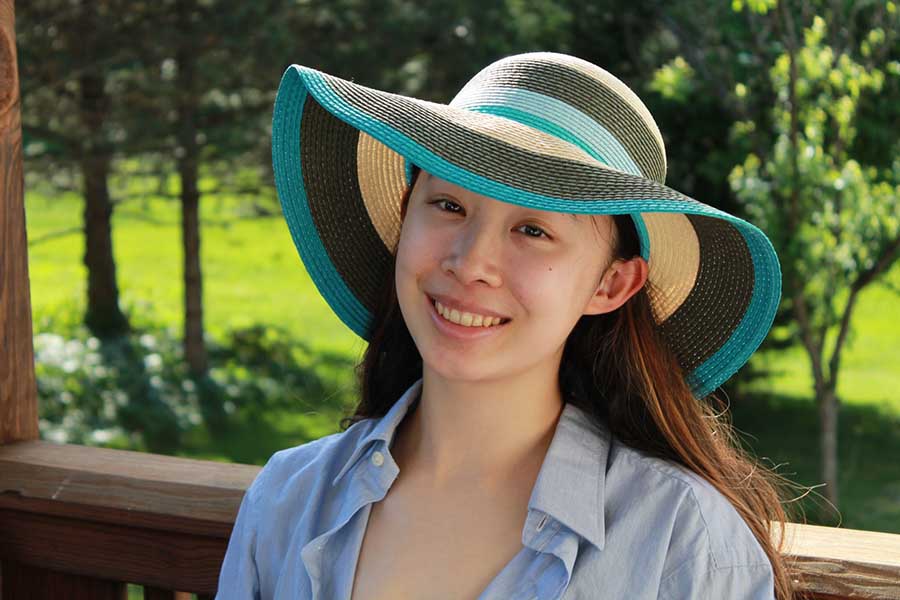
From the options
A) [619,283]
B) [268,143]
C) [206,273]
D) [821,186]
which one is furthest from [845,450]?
[619,283]

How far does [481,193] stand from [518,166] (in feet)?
0.19

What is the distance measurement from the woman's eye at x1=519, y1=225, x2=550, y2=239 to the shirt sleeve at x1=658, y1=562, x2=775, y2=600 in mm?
432

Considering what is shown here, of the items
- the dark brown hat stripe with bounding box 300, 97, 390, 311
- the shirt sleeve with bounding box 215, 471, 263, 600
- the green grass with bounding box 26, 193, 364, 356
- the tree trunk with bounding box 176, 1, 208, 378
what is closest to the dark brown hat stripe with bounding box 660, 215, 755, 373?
the dark brown hat stripe with bounding box 300, 97, 390, 311

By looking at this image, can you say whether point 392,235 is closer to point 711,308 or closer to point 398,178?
point 398,178

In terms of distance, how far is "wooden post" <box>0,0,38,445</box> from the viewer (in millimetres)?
1915

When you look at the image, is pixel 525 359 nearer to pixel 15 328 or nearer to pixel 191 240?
pixel 15 328

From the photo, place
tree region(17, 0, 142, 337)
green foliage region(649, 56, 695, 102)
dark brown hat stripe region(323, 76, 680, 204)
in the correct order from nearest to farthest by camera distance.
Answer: dark brown hat stripe region(323, 76, 680, 204) → green foliage region(649, 56, 695, 102) → tree region(17, 0, 142, 337)

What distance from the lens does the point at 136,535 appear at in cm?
180

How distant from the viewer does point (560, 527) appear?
4.64 ft

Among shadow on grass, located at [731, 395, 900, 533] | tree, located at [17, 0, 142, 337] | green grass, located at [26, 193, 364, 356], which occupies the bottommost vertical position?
green grass, located at [26, 193, 364, 356]

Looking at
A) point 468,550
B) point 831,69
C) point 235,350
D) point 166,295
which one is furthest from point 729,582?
point 166,295

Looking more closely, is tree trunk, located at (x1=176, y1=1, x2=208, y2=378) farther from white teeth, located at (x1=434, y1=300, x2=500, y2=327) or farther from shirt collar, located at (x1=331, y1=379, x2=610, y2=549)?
white teeth, located at (x1=434, y1=300, x2=500, y2=327)

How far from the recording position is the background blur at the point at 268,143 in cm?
561

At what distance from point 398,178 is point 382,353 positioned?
0.90ft
